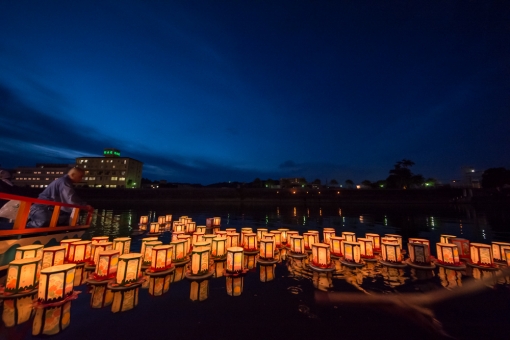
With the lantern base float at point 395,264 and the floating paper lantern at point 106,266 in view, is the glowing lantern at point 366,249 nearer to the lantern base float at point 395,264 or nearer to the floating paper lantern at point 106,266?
the lantern base float at point 395,264

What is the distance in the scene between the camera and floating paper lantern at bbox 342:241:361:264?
6559mm

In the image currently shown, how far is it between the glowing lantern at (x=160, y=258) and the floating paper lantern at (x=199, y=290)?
3.30 ft

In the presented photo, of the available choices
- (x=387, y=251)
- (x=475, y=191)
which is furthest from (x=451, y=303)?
(x=475, y=191)

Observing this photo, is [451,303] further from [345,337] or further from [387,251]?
[345,337]

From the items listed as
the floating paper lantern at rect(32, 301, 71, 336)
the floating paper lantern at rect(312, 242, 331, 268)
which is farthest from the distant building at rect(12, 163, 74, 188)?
the floating paper lantern at rect(312, 242, 331, 268)

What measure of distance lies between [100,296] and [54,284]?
0.86 m

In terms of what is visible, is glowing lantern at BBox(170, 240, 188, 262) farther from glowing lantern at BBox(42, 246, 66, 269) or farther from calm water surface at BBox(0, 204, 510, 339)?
glowing lantern at BBox(42, 246, 66, 269)

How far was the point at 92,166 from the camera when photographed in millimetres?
80438

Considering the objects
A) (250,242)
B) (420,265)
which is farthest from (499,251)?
(250,242)

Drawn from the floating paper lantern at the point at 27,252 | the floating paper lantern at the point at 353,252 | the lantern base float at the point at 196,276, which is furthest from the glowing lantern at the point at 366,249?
the floating paper lantern at the point at 27,252

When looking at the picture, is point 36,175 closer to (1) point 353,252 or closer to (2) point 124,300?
(2) point 124,300

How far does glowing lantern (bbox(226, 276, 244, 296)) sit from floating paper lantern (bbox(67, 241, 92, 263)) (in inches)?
177

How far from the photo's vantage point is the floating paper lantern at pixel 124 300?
158 inches

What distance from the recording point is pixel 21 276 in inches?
169
